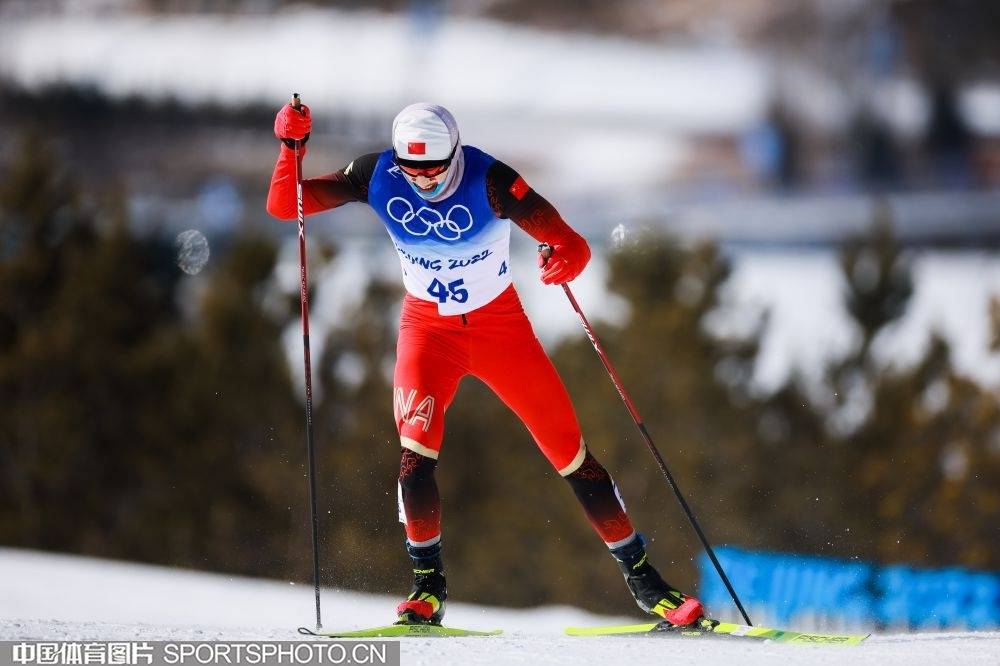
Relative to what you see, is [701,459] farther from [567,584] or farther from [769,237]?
[769,237]

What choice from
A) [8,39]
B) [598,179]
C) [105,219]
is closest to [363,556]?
[105,219]

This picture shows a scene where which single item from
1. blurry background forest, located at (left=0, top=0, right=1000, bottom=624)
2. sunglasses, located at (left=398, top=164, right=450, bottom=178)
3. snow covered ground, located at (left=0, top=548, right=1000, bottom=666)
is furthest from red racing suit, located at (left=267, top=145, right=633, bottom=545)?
blurry background forest, located at (left=0, top=0, right=1000, bottom=624)

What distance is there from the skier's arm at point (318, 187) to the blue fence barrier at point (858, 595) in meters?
7.79

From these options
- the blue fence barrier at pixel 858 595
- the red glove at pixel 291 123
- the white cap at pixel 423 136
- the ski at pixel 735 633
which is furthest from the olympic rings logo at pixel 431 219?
the blue fence barrier at pixel 858 595

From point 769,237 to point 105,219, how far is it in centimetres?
2499

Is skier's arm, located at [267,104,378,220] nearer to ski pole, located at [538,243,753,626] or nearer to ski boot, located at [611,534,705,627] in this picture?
ski pole, located at [538,243,753,626]

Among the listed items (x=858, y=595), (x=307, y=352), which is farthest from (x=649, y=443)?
(x=858, y=595)

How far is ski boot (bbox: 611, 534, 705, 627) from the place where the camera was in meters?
5.11

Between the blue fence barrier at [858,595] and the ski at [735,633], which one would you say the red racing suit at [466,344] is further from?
the blue fence barrier at [858,595]

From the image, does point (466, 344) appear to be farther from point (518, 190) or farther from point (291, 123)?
point (291, 123)

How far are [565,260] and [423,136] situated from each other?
0.77 m

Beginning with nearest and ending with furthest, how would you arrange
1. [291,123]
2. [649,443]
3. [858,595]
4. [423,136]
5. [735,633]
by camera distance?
[423,136], [735,633], [291,123], [649,443], [858,595]

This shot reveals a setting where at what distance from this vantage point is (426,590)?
→ 16.8 feet

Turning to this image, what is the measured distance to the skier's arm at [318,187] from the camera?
5242 mm
